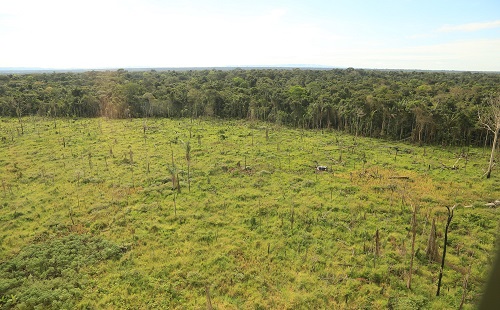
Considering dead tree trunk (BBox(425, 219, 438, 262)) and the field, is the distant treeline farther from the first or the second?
dead tree trunk (BBox(425, 219, 438, 262))

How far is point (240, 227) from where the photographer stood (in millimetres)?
21000

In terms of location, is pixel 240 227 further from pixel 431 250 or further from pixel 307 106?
pixel 307 106

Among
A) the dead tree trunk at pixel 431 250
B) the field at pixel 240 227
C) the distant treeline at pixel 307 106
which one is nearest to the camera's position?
the field at pixel 240 227

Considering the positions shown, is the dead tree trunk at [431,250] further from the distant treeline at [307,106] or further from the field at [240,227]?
the distant treeline at [307,106]

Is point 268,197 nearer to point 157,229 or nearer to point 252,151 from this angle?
point 157,229

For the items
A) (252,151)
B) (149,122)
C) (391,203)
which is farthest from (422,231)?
(149,122)

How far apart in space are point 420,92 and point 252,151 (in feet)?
126

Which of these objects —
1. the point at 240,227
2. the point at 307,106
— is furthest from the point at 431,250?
the point at 307,106

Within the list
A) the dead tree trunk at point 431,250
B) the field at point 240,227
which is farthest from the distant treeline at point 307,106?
the dead tree trunk at point 431,250

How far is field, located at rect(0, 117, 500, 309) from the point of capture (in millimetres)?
15453

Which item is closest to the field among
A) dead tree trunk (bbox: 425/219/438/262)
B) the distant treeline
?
dead tree trunk (bbox: 425/219/438/262)

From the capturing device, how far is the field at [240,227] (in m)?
15.5

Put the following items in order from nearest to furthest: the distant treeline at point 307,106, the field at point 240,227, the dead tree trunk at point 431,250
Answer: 1. the field at point 240,227
2. the dead tree trunk at point 431,250
3. the distant treeline at point 307,106

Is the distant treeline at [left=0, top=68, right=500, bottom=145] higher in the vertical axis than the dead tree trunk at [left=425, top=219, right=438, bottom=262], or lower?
higher
